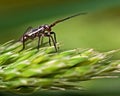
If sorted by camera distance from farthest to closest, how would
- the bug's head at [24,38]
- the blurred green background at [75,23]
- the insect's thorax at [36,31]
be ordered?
the blurred green background at [75,23]
the insect's thorax at [36,31]
the bug's head at [24,38]

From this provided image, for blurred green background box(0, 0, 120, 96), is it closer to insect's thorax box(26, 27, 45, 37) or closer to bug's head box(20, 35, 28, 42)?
insect's thorax box(26, 27, 45, 37)

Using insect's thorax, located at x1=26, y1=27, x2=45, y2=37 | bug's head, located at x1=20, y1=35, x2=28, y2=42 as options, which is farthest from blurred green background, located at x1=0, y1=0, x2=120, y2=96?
bug's head, located at x1=20, y1=35, x2=28, y2=42

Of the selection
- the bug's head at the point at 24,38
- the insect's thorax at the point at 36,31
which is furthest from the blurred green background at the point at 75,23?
the bug's head at the point at 24,38

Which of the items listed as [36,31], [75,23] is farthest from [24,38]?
[75,23]

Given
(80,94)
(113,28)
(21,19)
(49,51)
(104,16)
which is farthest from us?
(104,16)

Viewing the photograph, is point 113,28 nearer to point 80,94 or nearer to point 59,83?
point 80,94

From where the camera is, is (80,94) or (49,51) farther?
(80,94)

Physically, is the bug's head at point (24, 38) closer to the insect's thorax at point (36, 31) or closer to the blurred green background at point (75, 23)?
the insect's thorax at point (36, 31)

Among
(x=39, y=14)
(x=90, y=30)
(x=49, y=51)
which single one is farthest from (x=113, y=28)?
(x=49, y=51)
